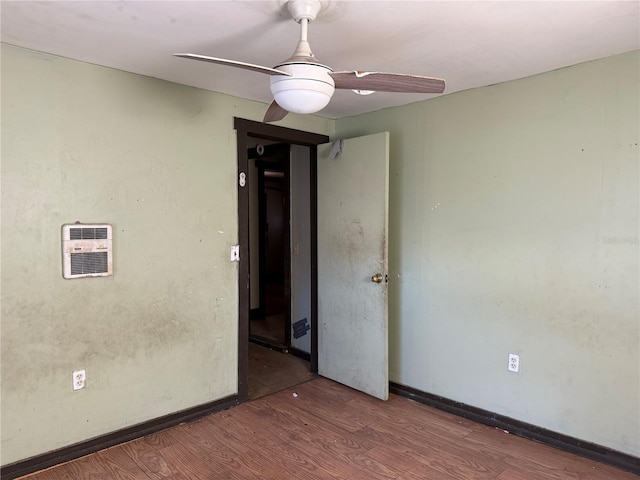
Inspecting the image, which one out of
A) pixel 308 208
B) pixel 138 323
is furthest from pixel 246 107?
pixel 138 323

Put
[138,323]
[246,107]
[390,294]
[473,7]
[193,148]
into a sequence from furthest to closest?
[390,294], [246,107], [193,148], [138,323], [473,7]

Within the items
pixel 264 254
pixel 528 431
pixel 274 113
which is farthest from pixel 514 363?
pixel 264 254

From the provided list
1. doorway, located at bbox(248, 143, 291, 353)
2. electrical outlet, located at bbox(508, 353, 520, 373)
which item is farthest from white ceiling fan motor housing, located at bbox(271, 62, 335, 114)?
doorway, located at bbox(248, 143, 291, 353)

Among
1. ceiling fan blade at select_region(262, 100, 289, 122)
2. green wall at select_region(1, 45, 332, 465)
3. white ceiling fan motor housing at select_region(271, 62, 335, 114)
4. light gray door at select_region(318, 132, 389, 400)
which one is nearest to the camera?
white ceiling fan motor housing at select_region(271, 62, 335, 114)

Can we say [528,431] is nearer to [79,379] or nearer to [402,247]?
[402,247]

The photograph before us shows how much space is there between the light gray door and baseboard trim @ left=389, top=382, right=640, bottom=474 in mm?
272

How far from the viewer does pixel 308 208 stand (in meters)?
4.09

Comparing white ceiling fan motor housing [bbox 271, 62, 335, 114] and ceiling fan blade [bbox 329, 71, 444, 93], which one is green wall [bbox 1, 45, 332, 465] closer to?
white ceiling fan motor housing [bbox 271, 62, 335, 114]

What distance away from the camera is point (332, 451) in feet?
8.06

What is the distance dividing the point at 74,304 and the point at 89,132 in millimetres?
977

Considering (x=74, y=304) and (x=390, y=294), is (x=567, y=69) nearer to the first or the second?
(x=390, y=294)

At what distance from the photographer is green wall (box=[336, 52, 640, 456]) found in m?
2.27

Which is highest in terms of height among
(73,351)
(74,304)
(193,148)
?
(193,148)

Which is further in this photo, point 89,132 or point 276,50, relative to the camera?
point 89,132
